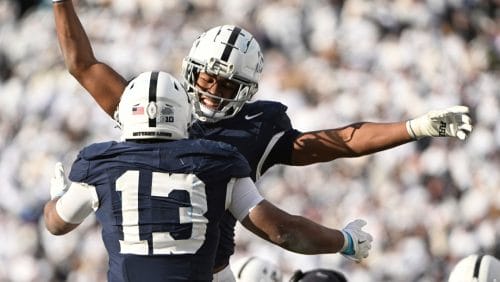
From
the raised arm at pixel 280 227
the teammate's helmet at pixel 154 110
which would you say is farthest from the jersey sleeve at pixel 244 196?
the teammate's helmet at pixel 154 110

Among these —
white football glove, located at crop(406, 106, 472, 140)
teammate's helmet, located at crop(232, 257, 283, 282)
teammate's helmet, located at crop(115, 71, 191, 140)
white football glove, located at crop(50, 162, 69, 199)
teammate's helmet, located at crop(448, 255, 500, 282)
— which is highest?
teammate's helmet, located at crop(115, 71, 191, 140)

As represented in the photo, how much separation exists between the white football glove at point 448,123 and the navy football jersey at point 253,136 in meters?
0.56

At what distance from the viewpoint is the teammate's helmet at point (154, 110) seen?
4035 millimetres

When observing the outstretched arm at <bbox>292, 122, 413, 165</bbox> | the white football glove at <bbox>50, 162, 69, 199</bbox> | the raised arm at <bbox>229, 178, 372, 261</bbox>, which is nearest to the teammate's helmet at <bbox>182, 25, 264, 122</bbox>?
the outstretched arm at <bbox>292, 122, 413, 165</bbox>

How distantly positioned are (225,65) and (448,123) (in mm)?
877

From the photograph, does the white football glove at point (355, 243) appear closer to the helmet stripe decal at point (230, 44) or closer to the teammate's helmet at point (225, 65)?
the teammate's helmet at point (225, 65)

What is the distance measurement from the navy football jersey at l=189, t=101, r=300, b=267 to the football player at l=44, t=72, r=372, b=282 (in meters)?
0.69

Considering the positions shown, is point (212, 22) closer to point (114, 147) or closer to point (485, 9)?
point (485, 9)

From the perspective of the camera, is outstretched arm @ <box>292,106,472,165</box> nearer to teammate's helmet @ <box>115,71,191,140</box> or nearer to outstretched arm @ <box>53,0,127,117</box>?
outstretched arm @ <box>53,0,127,117</box>

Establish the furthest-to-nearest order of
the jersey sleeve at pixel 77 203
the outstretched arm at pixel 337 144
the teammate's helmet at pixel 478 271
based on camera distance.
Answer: the teammate's helmet at pixel 478 271
the outstretched arm at pixel 337 144
the jersey sleeve at pixel 77 203

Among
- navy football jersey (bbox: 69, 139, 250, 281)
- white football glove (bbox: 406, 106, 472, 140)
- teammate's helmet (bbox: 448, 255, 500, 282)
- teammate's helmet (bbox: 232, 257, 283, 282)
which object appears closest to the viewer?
navy football jersey (bbox: 69, 139, 250, 281)

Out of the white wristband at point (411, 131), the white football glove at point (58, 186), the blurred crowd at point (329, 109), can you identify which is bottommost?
the blurred crowd at point (329, 109)

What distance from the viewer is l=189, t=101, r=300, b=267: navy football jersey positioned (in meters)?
4.87

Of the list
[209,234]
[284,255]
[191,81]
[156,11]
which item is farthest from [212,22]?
[209,234]
